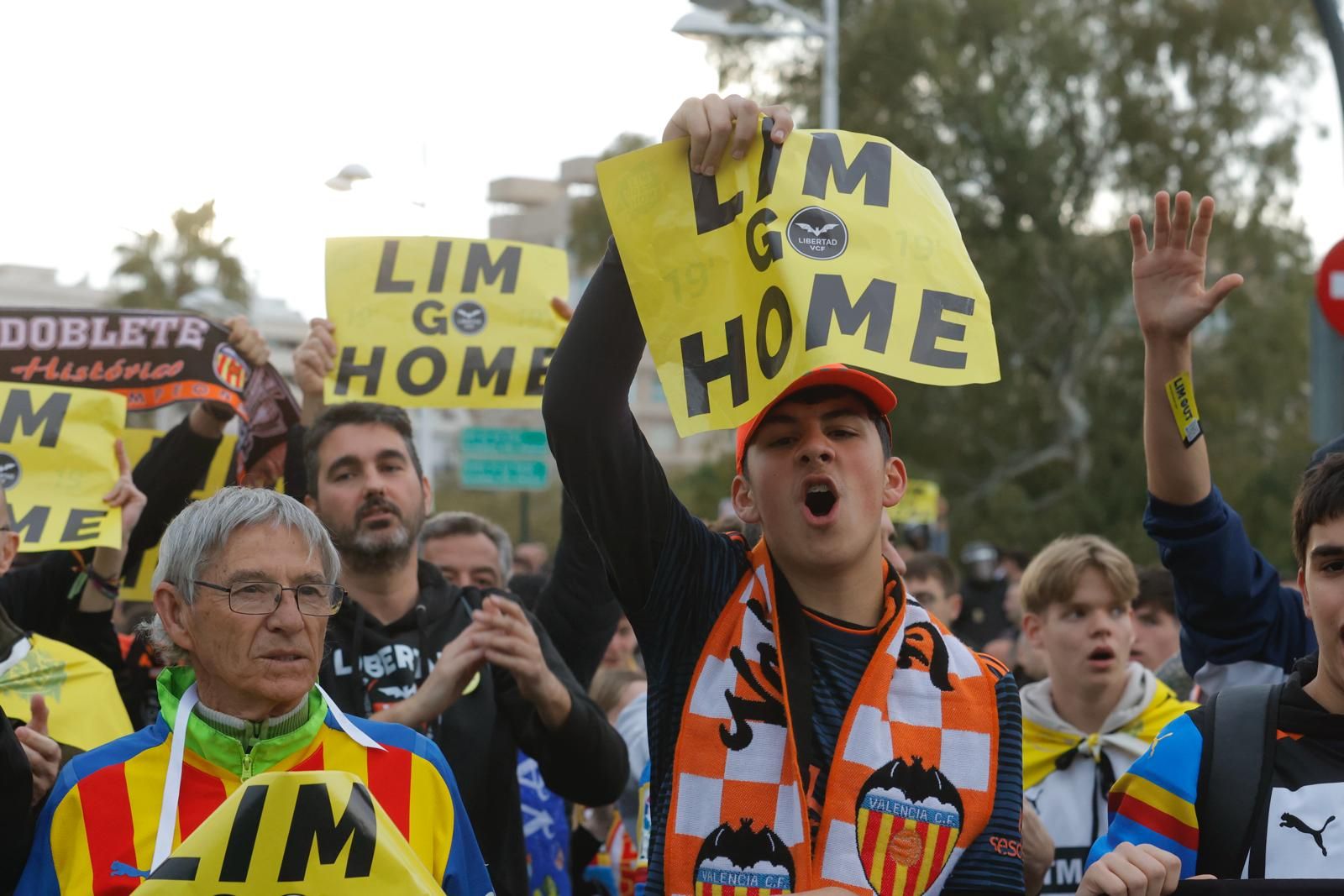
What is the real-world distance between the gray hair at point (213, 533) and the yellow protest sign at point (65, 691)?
3.24 ft

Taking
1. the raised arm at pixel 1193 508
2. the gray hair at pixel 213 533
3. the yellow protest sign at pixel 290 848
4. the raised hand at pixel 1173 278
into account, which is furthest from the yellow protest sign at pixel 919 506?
the yellow protest sign at pixel 290 848

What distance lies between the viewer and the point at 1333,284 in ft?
23.7

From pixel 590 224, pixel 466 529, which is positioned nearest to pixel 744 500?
pixel 466 529

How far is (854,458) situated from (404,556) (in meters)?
1.77

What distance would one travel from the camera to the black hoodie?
4328mm

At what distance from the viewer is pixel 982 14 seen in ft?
89.8

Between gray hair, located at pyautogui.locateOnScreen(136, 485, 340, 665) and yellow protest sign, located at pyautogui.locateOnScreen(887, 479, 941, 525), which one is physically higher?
yellow protest sign, located at pyautogui.locateOnScreen(887, 479, 941, 525)

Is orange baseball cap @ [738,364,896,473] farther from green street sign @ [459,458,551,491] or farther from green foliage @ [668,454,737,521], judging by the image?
green foliage @ [668,454,737,521]

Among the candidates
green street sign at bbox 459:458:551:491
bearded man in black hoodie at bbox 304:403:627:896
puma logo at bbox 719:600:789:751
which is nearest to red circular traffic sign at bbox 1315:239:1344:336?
bearded man in black hoodie at bbox 304:403:627:896

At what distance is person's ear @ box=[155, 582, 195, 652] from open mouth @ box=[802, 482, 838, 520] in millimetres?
1179

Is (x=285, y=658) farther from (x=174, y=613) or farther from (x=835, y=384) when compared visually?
(x=835, y=384)

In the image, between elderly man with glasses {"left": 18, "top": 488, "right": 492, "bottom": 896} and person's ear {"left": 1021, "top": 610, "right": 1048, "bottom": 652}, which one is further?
person's ear {"left": 1021, "top": 610, "right": 1048, "bottom": 652}

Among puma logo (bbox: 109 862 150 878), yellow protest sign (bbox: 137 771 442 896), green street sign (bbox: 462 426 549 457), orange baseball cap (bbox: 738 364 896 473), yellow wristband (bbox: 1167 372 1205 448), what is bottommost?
puma logo (bbox: 109 862 150 878)

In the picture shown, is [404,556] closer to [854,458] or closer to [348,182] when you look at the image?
[854,458]
